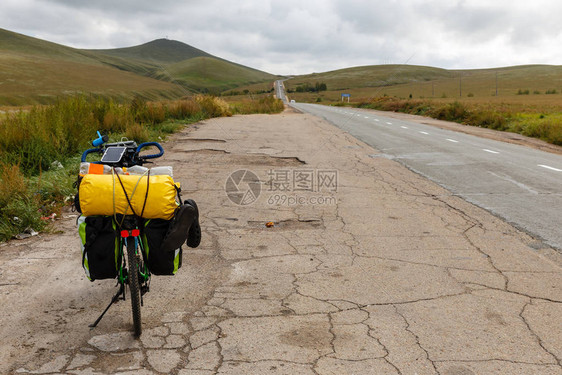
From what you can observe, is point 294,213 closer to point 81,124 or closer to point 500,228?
point 500,228

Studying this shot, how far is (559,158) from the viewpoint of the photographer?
43.3 ft

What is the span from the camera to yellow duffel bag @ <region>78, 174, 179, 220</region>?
3385 mm

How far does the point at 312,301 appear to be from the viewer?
413 cm

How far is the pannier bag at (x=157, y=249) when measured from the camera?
3.59 meters

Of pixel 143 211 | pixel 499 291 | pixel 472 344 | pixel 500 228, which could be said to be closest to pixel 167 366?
pixel 143 211

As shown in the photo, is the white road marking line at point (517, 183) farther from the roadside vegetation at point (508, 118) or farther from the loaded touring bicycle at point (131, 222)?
the roadside vegetation at point (508, 118)

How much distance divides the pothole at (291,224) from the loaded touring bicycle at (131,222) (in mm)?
2750

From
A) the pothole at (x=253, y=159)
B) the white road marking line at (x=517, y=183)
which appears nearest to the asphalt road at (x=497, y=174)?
the white road marking line at (x=517, y=183)
